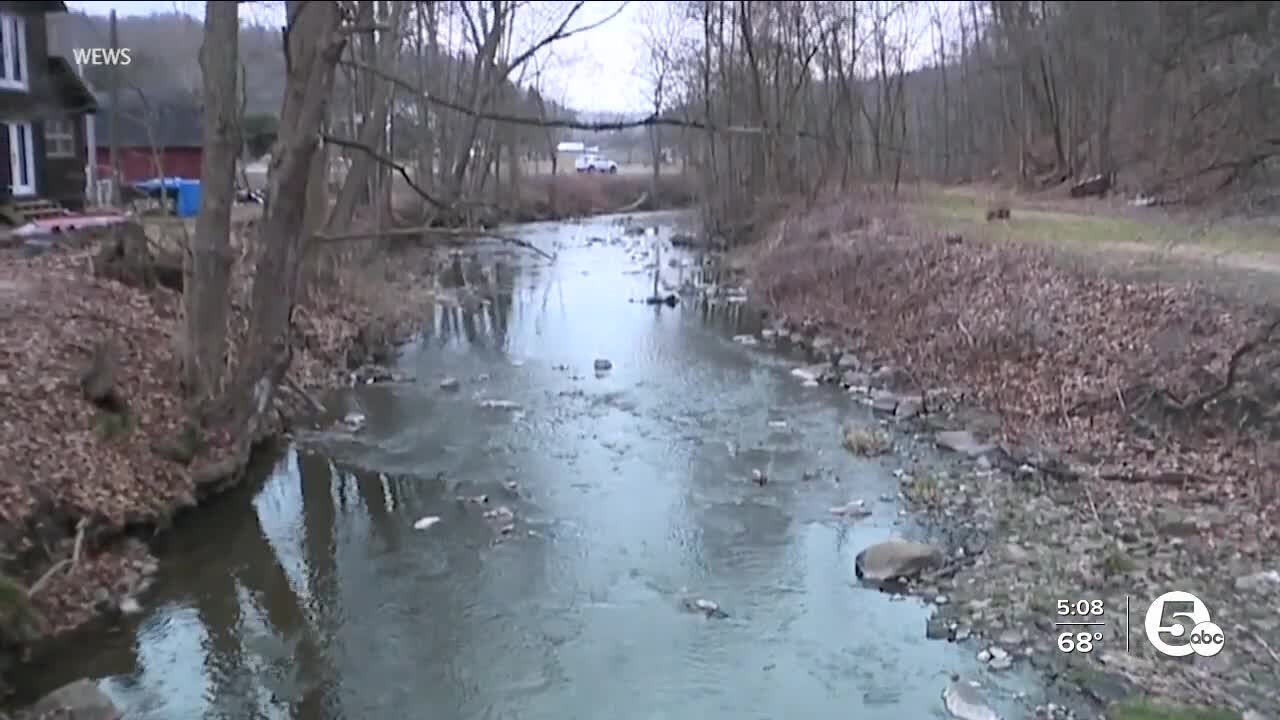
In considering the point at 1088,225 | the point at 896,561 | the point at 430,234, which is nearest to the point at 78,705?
the point at 430,234

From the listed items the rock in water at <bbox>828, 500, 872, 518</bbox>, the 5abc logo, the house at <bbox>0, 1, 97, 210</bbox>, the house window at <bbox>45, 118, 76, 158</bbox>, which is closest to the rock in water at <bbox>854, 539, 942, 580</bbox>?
the rock in water at <bbox>828, 500, 872, 518</bbox>

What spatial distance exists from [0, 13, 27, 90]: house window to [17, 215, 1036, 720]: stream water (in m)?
13.3

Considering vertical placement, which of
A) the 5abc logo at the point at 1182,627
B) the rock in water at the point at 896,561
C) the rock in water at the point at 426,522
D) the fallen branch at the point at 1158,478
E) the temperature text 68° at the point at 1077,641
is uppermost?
the fallen branch at the point at 1158,478

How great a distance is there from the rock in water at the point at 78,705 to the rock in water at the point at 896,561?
5.63 metres

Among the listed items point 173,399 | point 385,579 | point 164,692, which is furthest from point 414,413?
point 164,692

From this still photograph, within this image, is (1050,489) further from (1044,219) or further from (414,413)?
(1044,219)

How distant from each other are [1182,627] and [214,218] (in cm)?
962

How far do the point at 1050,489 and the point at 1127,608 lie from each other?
10.2 feet

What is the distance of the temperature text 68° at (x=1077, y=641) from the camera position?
7.91 meters

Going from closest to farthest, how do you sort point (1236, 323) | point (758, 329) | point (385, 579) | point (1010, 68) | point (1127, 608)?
point (1127, 608)
point (385, 579)
point (1236, 323)
point (758, 329)
point (1010, 68)

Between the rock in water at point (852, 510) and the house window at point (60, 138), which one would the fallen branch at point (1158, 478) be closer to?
the rock in water at point (852, 510)

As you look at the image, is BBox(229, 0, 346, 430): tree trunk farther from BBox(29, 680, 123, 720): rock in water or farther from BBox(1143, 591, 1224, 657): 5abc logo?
BBox(1143, 591, 1224, 657): 5abc logo

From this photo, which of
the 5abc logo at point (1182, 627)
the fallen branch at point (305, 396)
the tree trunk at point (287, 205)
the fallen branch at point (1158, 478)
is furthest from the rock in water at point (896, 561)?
the fallen branch at point (305, 396)

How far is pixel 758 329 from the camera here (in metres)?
22.8
